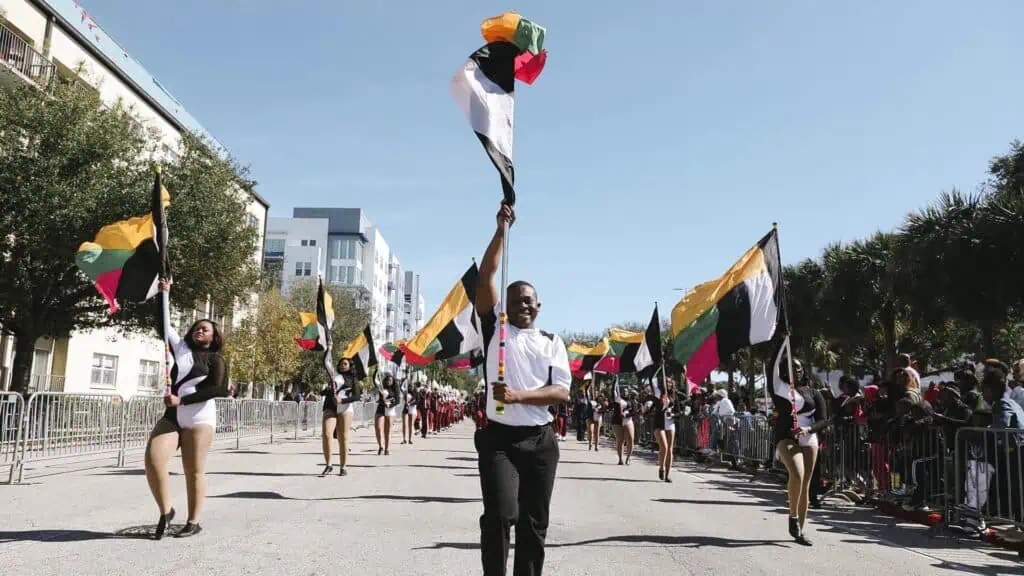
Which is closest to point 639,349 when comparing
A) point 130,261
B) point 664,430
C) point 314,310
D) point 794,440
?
point 664,430

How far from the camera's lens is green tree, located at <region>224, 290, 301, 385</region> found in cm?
4097

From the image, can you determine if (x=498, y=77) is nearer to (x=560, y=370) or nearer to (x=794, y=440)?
(x=560, y=370)

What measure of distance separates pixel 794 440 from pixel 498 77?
445 centimetres

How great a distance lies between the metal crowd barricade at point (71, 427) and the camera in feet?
39.2

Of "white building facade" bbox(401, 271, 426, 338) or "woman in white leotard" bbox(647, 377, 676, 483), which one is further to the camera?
"white building facade" bbox(401, 271, 426, 338)

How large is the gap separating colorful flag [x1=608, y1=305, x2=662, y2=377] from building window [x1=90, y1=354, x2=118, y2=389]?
20.6 m

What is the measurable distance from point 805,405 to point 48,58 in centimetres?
2657

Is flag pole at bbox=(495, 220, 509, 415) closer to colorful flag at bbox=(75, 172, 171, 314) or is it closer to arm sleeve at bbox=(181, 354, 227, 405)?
arm sleeve at bbox=(181, 354, 227, 405)

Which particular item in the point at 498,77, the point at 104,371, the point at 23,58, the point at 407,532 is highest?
the point at 23,58

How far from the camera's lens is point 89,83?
29.0 metres

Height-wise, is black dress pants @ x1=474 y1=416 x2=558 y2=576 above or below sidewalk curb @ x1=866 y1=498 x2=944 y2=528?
above

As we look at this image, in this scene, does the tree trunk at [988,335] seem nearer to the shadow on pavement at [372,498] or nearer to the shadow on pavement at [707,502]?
the shadow on pavement at [707,502]

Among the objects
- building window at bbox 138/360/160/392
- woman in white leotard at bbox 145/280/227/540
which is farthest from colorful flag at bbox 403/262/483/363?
building window at bbox 138/360/160/392

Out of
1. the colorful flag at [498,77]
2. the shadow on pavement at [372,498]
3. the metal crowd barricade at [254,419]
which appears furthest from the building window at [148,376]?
the colorful flag at [498,77]
